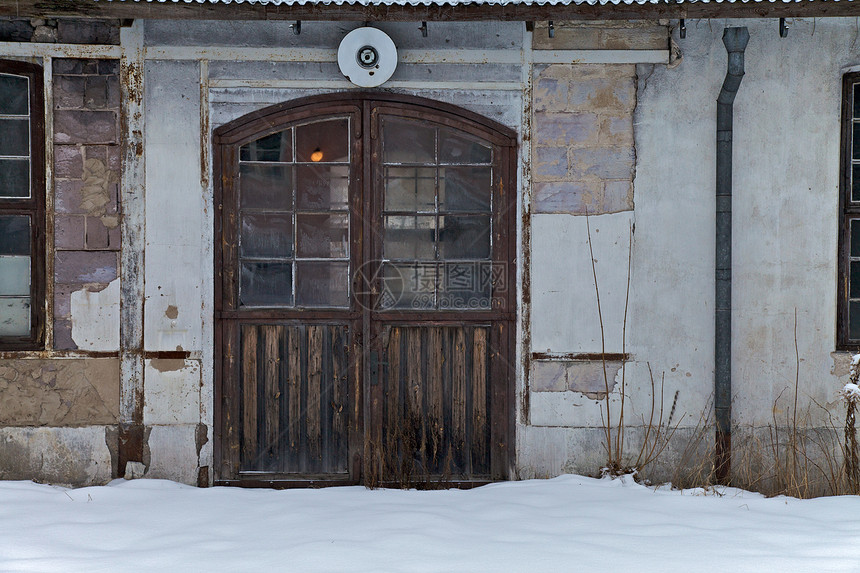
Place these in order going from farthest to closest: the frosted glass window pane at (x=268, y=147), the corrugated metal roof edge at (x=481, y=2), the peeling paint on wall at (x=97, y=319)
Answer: the frosted glass window pane at (x=268, y=147) → the peeling paint on wall at (x=97, y=319) → the corrugated metal roof edge at (x=481, y=2)

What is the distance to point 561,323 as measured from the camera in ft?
15.9

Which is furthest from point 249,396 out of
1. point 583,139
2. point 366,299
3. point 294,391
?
point 583,139

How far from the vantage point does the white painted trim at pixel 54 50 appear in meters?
4.65

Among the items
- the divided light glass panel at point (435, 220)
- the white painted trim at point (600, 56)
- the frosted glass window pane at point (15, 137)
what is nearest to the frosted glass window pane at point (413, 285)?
the divided light glass panel at point (435, 220)

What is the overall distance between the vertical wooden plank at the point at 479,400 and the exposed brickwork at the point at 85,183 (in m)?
2.66

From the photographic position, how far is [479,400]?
4.87 m

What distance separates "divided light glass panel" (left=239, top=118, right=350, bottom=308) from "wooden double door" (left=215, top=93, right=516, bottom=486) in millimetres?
10

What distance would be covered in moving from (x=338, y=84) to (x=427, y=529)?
305cm

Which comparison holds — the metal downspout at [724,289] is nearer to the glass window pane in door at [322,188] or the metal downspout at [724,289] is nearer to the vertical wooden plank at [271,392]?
the glass window pane in door at [322,188]

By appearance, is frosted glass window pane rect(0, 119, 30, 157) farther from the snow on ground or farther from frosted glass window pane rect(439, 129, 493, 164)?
frosted glass window pane rect(439, 129, 493, 164)

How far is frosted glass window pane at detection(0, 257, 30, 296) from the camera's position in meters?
4.78

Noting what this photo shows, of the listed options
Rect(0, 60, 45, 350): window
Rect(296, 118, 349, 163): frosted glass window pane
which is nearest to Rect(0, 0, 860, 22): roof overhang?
Rect(0, 60, 45, 350): window

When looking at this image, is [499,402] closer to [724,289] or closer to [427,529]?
[427,529]

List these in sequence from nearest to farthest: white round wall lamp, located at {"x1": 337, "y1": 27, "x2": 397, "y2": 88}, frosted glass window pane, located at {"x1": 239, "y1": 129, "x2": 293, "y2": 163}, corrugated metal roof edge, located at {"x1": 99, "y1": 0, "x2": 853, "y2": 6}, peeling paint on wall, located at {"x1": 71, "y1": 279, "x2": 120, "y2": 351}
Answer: corrugated metal roof edge, located at {"x1": 99, "y1": 0, "x2": 853, "y2": 6} → white round wall lamp, located at {"x1": 337, "y1": 27, "x2": 397, "y2": 88} → peeling paint on wall, located at {"x1": 71, "y1": 279, "x2": 120, "y2": 351} → frosted glass window pane, located at {"x1": 239, "y1": 129, "x2": 293, "y2": 163}
